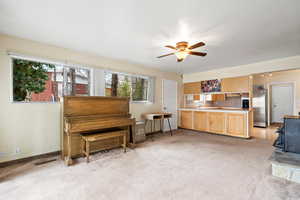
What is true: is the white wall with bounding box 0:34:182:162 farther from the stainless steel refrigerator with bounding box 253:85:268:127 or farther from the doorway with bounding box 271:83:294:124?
the doorway with bounding box 271:83:294:124

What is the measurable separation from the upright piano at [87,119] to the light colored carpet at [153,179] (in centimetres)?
30

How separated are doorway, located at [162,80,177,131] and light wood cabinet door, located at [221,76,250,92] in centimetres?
177

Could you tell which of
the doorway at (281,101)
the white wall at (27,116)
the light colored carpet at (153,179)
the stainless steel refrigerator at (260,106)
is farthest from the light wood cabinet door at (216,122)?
the white wall at (27,116)

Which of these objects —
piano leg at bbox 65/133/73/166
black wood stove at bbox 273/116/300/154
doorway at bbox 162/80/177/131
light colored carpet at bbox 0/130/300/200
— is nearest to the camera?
light colored carpet at bbox 0/130/300/200

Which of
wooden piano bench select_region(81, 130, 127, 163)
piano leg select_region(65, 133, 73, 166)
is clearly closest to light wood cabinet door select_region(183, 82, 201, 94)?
wooden piano bench select_region(81, 130, 127, 163)

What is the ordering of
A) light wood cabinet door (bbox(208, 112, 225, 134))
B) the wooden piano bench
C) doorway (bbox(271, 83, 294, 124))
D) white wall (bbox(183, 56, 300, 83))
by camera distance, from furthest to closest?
doorway (bbox(271, 83, 294, 124))
light wood cabinet door (bbox(208, 112, 225, 134))
white wall (bbox(183, 56, 300, 83))
the wooden piano bench

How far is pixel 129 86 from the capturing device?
15.3 feet

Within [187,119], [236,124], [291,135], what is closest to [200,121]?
[187,119]

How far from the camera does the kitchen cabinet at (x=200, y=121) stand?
524cm

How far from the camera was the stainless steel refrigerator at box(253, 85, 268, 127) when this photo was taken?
245 inches

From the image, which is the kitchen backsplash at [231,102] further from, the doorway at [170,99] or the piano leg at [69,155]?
the piano leg at [69,155]

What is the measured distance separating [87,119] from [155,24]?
226 cm

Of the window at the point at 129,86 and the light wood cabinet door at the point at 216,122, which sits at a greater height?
the window at the point at 129,86

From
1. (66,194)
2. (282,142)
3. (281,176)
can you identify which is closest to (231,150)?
(282,142)
